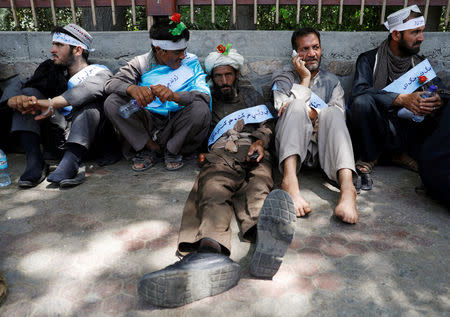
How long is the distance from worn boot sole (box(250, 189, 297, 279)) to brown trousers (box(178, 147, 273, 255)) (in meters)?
0.24

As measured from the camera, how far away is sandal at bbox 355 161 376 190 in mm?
2870

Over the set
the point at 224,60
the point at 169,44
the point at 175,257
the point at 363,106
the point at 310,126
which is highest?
the point at 169,44

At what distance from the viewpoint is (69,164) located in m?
3.00

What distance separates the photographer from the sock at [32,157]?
2946 millimetres

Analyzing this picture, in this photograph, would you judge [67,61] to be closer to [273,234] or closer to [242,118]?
[242,118]

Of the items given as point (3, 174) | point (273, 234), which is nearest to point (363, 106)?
point (273, 234)

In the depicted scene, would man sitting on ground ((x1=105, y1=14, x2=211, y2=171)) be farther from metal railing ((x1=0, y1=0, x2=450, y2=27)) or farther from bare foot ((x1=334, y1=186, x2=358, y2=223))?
bare foot ((x1=334, y1=186, x2=358, y2=223))

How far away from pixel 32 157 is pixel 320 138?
2413mm

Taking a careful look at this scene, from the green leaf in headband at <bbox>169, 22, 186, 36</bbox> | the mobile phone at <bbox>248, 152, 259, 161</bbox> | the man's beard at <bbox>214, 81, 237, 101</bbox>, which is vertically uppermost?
the green leaf in headband at <bbox>169, 22, 186, 36</bbox>

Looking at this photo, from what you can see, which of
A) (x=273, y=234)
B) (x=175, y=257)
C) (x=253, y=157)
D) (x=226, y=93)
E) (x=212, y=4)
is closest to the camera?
(x=273, y=234)

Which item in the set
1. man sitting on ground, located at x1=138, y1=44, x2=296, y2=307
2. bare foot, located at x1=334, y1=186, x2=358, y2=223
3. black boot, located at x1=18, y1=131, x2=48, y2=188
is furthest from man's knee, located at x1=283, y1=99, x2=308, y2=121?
black boot, located at x1=18, y1=131, x2=48, y2=188

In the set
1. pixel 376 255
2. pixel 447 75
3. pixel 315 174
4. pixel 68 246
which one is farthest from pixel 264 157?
pixel 447 75

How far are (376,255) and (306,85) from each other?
1.70 m

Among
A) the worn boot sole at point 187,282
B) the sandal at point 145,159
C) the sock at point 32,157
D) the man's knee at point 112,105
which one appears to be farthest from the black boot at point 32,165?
the worn boot sole at point 187,282
